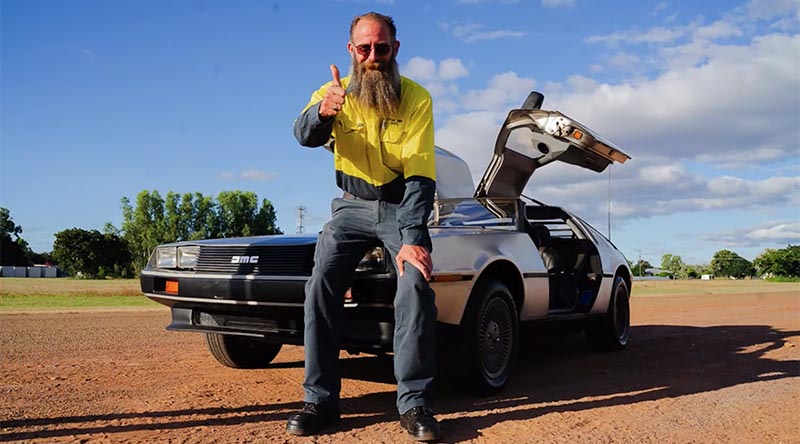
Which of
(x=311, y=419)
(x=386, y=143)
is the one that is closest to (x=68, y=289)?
(x=311, y=419)

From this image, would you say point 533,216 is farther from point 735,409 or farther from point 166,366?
point 166,366

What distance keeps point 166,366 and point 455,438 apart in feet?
9.99

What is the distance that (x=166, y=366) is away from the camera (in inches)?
226

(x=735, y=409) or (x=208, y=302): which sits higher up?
(x=208, y=302)

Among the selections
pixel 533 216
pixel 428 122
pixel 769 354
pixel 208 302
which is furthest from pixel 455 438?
pixel 769 354

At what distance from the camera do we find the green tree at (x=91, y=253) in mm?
86938

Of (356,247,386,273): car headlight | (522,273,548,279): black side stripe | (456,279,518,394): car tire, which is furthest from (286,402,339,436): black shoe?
(522,273,548,279): black side stripe

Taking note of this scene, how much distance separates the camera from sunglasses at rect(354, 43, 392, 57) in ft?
12.3

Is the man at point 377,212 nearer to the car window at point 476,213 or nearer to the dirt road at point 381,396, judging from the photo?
the dirt road at point 381,396

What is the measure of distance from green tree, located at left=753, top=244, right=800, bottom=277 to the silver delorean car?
325 feet

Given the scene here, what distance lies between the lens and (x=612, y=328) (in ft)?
23.5

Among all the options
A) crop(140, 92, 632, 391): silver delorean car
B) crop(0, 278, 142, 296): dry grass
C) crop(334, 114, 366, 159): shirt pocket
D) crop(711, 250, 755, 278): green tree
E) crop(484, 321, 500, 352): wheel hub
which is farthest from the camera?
crop(711, 250, 755, 278): green tree

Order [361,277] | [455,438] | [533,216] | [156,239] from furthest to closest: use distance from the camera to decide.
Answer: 1. [156,239]
2. [533,216]
3. [361,277]
4. [455,438]

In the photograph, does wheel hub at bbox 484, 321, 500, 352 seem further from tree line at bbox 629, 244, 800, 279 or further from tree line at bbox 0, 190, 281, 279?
tree line at bbox 629, 244, 800, 279
